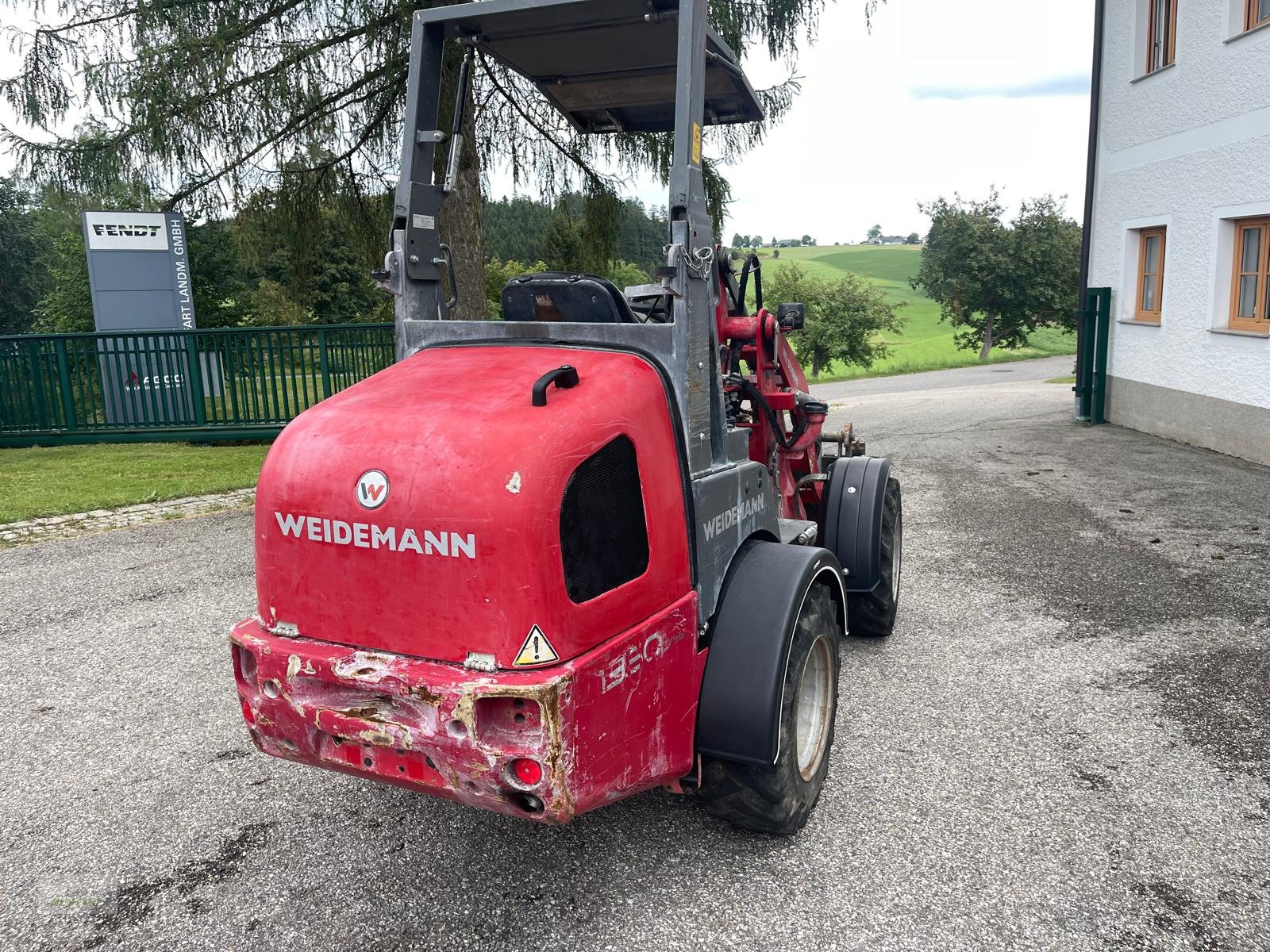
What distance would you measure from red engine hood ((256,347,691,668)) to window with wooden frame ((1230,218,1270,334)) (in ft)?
32.0

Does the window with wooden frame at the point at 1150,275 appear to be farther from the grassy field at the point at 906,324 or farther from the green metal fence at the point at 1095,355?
the grassy field at the point at 906,324

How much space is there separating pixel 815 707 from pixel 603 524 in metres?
1.42

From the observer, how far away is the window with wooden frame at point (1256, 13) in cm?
1018

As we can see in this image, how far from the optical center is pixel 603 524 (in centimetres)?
279

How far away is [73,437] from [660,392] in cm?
1225

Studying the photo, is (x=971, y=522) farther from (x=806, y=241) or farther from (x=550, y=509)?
(x=806, y=241)

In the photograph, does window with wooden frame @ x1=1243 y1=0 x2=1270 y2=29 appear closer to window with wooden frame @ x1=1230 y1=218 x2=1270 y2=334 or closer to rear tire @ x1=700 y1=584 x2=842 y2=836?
window with wooden frame @ x1=1230 y1=218 x2=1270 y2=334

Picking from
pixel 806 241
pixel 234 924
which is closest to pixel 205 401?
pixel 234 924

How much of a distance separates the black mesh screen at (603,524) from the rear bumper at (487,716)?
7.1 inches

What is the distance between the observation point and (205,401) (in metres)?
12.8

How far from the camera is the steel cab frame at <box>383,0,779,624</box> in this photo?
3.18 metres

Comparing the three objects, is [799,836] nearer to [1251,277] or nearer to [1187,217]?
[1251,277]

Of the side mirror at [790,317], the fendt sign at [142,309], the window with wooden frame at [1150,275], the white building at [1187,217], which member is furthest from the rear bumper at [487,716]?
the window with wooden frame at [1150,275]

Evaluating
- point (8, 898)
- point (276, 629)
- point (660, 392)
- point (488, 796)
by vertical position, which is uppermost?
point (660, 392)
